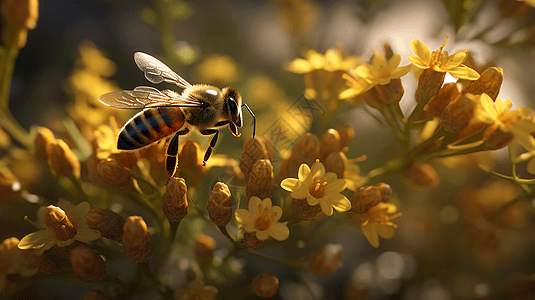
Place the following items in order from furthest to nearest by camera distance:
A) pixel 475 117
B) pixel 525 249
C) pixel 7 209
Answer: pixel 525 249 < pixel 7 209 < pixel 475 117

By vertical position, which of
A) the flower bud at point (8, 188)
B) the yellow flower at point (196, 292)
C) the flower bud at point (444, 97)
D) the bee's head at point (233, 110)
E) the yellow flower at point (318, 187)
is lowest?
the yellow flower at point (196, 292)

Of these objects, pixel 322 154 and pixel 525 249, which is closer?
pixel 322 154

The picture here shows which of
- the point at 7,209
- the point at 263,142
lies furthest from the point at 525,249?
the point at 7,209

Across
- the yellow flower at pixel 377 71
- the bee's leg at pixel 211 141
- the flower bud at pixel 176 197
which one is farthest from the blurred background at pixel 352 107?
the flower bud at pixel 176 197

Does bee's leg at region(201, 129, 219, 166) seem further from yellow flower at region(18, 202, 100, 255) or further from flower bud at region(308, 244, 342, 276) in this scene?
flower bud at region(308, 244, 342, 276)

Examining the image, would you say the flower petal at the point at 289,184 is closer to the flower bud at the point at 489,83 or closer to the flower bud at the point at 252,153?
the flower bud at the point at 252,153

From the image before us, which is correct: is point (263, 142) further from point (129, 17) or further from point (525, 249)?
point (129, 17)
